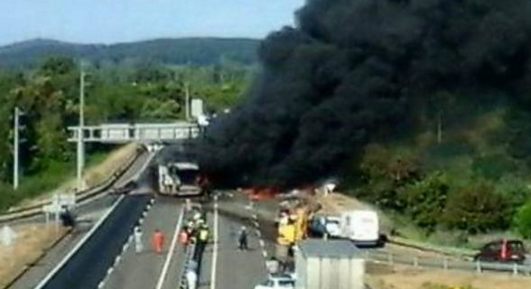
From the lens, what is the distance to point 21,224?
60.8 m

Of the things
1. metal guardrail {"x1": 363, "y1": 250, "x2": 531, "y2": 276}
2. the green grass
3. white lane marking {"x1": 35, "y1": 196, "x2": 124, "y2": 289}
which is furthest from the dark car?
the green grass

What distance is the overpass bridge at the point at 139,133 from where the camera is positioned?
251 feet

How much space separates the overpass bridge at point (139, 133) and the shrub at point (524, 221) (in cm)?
1985

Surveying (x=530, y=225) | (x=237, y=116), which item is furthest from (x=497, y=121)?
(x=237, y=116)

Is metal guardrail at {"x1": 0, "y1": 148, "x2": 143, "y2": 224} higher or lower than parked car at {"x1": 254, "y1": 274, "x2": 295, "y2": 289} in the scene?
lower

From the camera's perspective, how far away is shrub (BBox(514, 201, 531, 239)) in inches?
2055

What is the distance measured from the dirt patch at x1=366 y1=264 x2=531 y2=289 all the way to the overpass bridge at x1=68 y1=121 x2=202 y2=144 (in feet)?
85.4

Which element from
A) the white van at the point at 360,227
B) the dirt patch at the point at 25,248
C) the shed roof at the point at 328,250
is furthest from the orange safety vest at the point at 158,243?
the shed roof at the point at 328,250

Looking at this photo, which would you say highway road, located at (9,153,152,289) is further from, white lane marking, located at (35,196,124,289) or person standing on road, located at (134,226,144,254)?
person standing on road, located at (134,226,144,254)

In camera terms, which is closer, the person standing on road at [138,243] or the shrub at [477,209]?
the person standing on road at [138,243]

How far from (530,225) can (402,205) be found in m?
8.72

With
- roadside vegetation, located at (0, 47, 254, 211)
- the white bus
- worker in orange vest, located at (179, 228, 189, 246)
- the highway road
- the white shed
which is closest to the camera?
the white shed

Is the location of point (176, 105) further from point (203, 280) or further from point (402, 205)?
point (203, 280)

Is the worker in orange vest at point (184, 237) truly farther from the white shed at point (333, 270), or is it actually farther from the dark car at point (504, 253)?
the white shed at point (333, 270)
